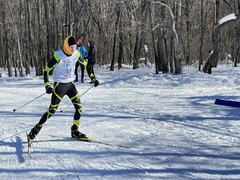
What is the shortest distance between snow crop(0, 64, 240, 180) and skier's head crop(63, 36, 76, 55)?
1812 millimetres

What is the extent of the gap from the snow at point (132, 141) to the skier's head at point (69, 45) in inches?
71.3

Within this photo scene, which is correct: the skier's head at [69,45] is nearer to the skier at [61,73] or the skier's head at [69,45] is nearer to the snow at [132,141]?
the skier at [61,73]

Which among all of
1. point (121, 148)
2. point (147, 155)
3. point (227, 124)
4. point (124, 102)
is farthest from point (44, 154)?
point (124, 102)

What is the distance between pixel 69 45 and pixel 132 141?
224cm

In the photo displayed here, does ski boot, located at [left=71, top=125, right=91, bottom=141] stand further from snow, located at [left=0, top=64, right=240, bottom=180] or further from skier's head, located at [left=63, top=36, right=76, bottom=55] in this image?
skier's head, located at [left=63, top=36, right=76, bottom=55]

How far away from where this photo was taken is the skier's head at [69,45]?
6.18 meters

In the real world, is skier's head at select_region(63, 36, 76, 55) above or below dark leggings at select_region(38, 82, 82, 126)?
above

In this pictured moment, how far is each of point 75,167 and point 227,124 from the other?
4101 mm

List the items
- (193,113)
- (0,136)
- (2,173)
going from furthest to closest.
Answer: (193,113)
(0,136)
(2,173)

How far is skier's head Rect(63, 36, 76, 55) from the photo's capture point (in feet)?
20.3

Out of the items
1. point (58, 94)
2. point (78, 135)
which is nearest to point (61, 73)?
point (58, 94)

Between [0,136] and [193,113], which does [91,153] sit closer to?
[0,136]

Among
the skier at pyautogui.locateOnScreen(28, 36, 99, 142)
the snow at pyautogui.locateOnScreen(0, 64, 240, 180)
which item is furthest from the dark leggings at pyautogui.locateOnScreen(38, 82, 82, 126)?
the snow at pyautogui.locateOnScreen(0, 64, 240, 180)

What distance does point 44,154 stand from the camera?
5797 mm
